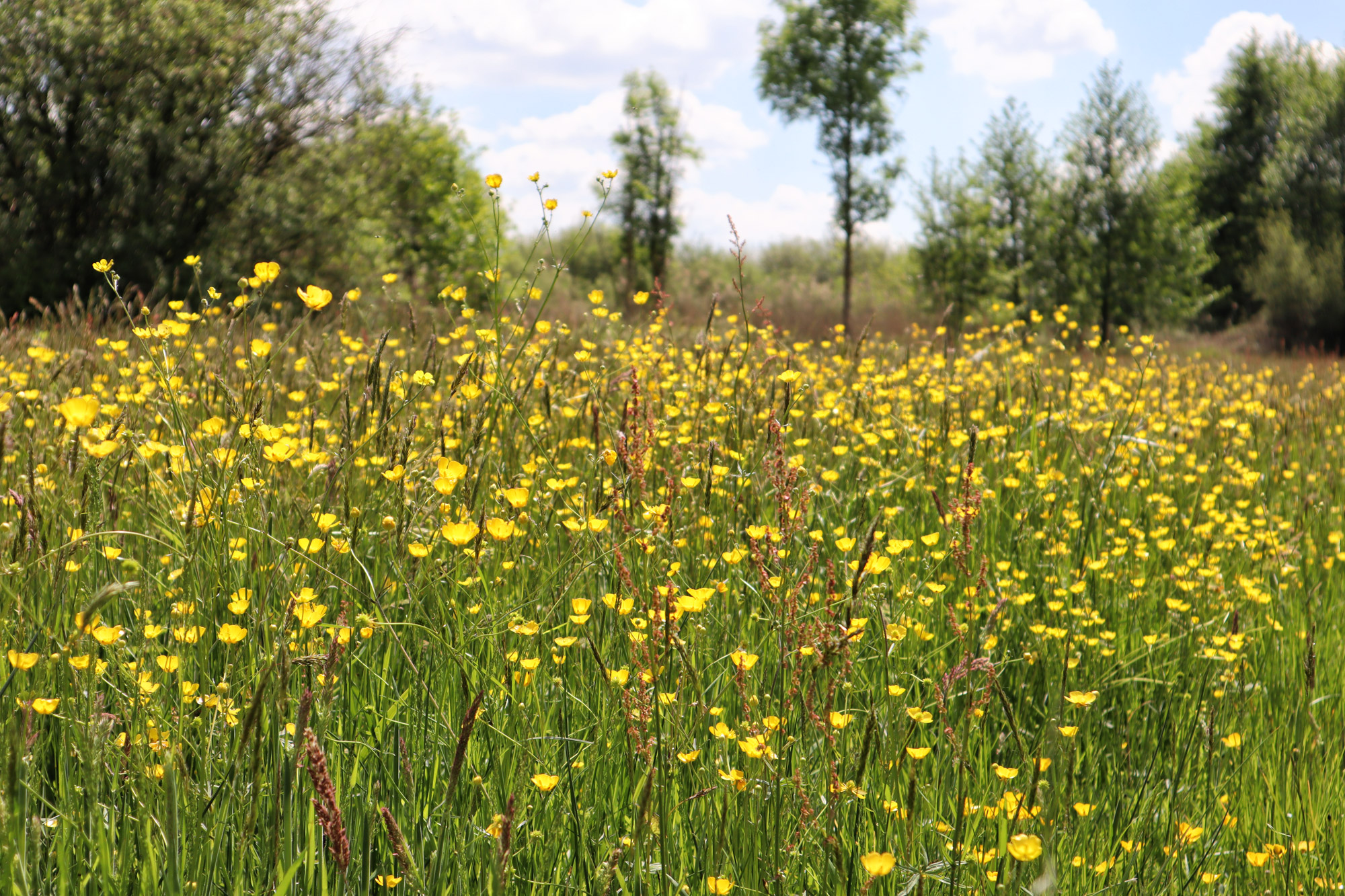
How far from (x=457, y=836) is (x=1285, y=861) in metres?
1.58

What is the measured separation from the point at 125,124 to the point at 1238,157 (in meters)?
36.5

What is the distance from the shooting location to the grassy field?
134 cm

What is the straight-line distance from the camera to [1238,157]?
112ft

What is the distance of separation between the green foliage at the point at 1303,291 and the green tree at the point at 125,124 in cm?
2188

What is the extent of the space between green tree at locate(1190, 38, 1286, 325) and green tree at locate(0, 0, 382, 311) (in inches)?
1265

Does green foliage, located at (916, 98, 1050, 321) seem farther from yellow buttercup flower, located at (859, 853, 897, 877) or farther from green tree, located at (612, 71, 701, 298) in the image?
yellow buttercup flower, located at (859, 853, 897, 877)

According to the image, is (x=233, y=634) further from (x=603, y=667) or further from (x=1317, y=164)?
(x=1317, y=164)

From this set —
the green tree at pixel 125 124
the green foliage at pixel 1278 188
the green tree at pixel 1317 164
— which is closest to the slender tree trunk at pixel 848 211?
the green foliage at pixel 1278 188

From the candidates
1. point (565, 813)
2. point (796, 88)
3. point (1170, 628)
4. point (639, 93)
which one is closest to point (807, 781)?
point (565, 813)

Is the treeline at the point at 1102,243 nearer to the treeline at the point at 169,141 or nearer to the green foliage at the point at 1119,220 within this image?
the green foliage at the point at 1119,220

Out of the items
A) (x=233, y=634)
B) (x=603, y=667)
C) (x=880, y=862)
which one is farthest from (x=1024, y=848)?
(x=233, y=634)

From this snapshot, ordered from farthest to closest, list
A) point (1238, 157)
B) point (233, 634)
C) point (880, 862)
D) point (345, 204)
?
1. point (1238, 157)
2. point (345, 204)
3. point (233, 634)
4. point (880, 862)

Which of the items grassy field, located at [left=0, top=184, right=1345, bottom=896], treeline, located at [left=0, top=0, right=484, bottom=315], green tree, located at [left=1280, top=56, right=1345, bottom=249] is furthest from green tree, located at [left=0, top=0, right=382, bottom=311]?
green tree, located at [left=1280, top=56, right=1345, bottom=249]

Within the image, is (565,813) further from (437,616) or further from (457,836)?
(437,616)
